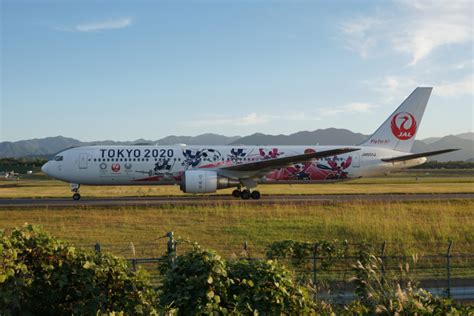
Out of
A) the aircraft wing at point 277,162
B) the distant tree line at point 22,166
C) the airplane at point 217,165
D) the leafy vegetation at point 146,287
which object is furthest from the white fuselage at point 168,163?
the distant tree line at point 22,166

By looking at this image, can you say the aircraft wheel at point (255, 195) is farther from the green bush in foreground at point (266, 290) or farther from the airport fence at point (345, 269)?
the green bush in foreground at point (266, 290)

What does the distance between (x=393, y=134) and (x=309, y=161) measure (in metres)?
8.49

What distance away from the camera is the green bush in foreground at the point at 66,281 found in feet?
20.1

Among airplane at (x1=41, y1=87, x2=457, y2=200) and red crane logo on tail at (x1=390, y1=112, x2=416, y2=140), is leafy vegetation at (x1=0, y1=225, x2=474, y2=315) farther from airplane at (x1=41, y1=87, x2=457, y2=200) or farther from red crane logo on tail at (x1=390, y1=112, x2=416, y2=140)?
red crane logo on tail at (x1=390, y1=112, x2=416, y2=140)

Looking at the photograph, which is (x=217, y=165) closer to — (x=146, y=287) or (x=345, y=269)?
(x=345, y=269)

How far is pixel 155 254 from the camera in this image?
1634 centimetres

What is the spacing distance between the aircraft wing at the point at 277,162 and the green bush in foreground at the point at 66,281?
1041 inches

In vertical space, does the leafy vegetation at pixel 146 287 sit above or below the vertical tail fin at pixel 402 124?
below

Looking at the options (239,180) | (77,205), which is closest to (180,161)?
(239,180)

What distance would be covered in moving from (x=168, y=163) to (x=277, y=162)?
795cm

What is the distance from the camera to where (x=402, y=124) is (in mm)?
38562

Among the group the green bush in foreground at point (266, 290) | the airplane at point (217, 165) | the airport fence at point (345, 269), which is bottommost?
the airport fence at point (345, 269)

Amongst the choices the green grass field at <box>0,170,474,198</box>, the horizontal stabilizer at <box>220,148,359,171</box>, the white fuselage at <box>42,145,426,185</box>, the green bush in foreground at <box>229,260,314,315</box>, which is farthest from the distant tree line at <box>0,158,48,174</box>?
the green bush in foreground at <box>229,260,314,315</box>

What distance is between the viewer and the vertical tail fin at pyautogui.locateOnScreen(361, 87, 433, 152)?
126 feet
